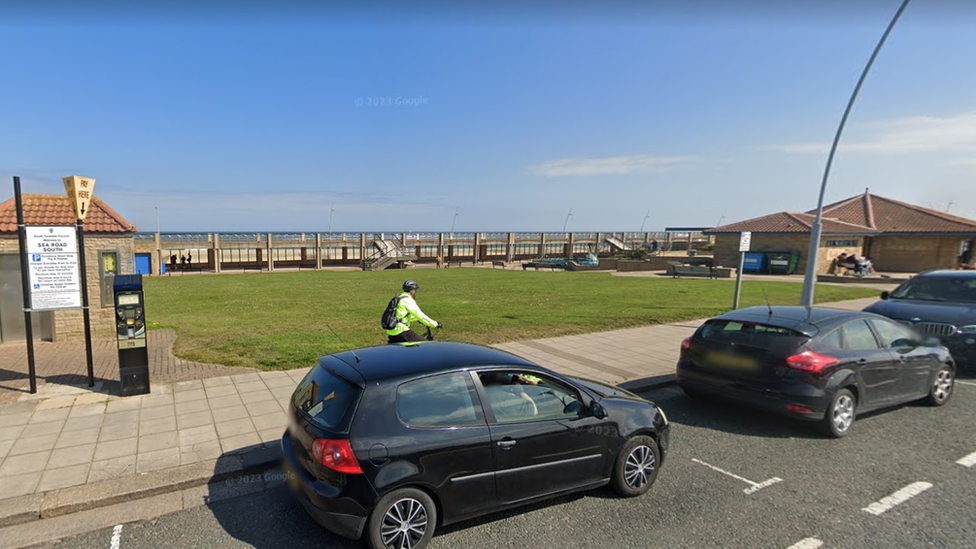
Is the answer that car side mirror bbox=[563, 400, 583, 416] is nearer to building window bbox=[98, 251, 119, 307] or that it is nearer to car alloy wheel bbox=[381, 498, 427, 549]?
car alloy wheel bbox=[381, 498, 427, 549]

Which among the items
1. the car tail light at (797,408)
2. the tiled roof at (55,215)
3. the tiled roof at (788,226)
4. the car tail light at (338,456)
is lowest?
the car tail light at (797,408)

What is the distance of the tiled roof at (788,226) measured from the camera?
3094 cm

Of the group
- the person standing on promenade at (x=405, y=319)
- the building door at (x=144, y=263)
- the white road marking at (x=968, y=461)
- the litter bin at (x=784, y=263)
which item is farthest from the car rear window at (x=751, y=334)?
the building door at (x=144, y=263)

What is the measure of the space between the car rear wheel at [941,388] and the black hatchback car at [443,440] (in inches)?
201

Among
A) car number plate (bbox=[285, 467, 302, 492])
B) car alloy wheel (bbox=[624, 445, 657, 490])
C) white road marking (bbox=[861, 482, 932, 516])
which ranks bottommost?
white road marking (bbox=[861, 482, 932, 516])

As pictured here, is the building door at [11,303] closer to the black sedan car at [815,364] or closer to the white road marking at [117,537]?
the white road marking at [117,537]

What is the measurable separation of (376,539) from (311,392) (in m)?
1.22

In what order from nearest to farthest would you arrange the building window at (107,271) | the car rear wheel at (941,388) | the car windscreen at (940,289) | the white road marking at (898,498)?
1. the white road marking at (898,498)
2. the car rear wheel at (941,388)
3. the car windscreen at (940,289)
4. the building window at (107,271)

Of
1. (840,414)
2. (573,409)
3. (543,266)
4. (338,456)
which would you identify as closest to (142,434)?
(338,456)

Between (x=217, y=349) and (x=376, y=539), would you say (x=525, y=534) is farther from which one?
(x=217, y=349)

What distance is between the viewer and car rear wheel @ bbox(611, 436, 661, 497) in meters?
4.08

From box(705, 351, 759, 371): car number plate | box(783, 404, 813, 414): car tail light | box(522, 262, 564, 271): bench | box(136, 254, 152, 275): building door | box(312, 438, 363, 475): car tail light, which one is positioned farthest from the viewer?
box(522, 262, 564, 271): bench

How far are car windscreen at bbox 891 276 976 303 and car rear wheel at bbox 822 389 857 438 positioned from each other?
5.63 m

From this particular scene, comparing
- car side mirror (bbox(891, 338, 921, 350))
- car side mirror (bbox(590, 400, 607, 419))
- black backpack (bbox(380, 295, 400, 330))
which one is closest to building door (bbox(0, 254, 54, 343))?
black backpack (bbox(380, 295, 400, 330))
